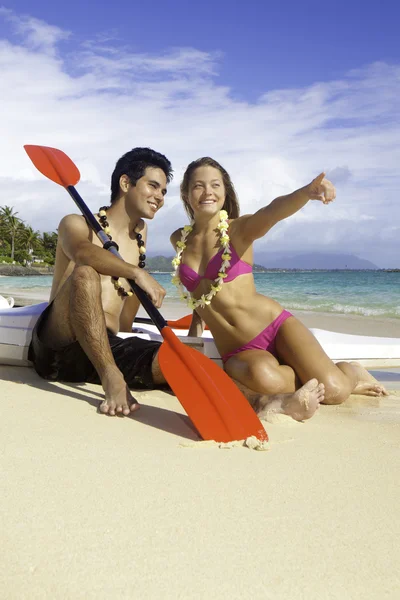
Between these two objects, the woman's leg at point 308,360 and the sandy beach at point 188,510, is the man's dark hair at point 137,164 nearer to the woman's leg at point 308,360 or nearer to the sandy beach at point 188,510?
the woman's leg at point 308,360

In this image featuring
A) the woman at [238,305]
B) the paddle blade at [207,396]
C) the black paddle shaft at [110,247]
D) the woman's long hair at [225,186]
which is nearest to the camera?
the paddle blade at [207,396]

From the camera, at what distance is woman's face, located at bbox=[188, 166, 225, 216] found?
3148 millimetres

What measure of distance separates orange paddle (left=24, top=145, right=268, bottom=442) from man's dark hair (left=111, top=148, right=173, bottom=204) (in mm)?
426

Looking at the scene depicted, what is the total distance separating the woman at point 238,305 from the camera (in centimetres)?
308

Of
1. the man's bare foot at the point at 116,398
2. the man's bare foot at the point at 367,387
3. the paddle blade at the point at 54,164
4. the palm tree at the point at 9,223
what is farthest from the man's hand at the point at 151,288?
the palm tree at the point at 9,223

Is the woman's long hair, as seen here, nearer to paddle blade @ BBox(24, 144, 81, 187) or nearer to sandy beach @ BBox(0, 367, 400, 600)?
paddle blade @ BBox(24, 144, 81, 187)

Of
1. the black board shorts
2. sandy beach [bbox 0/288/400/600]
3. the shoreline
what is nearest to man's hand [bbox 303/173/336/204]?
sandy beach [bbox 0/288/400/600]

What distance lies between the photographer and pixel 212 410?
248 cm

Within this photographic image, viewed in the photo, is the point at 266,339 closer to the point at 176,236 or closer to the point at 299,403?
the point at 299,403

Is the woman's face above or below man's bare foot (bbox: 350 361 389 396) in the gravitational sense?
above

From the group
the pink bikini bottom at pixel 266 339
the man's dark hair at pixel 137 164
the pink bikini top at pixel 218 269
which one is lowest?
the pink bikini bottom at pixel 266 339

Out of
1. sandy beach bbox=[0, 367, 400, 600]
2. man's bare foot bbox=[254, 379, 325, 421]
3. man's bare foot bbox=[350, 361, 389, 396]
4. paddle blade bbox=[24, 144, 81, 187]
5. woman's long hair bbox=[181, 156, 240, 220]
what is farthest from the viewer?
paddle blade bbox=[24, 144, 81, 187]

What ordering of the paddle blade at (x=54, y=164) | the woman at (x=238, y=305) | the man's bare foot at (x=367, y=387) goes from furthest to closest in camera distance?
the paddle blade at (x=54, y=164), the man's bare foot at (x=367, y=387), the woman at (x=238, y=305)

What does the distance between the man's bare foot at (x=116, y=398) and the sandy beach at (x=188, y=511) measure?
0.05 metres
